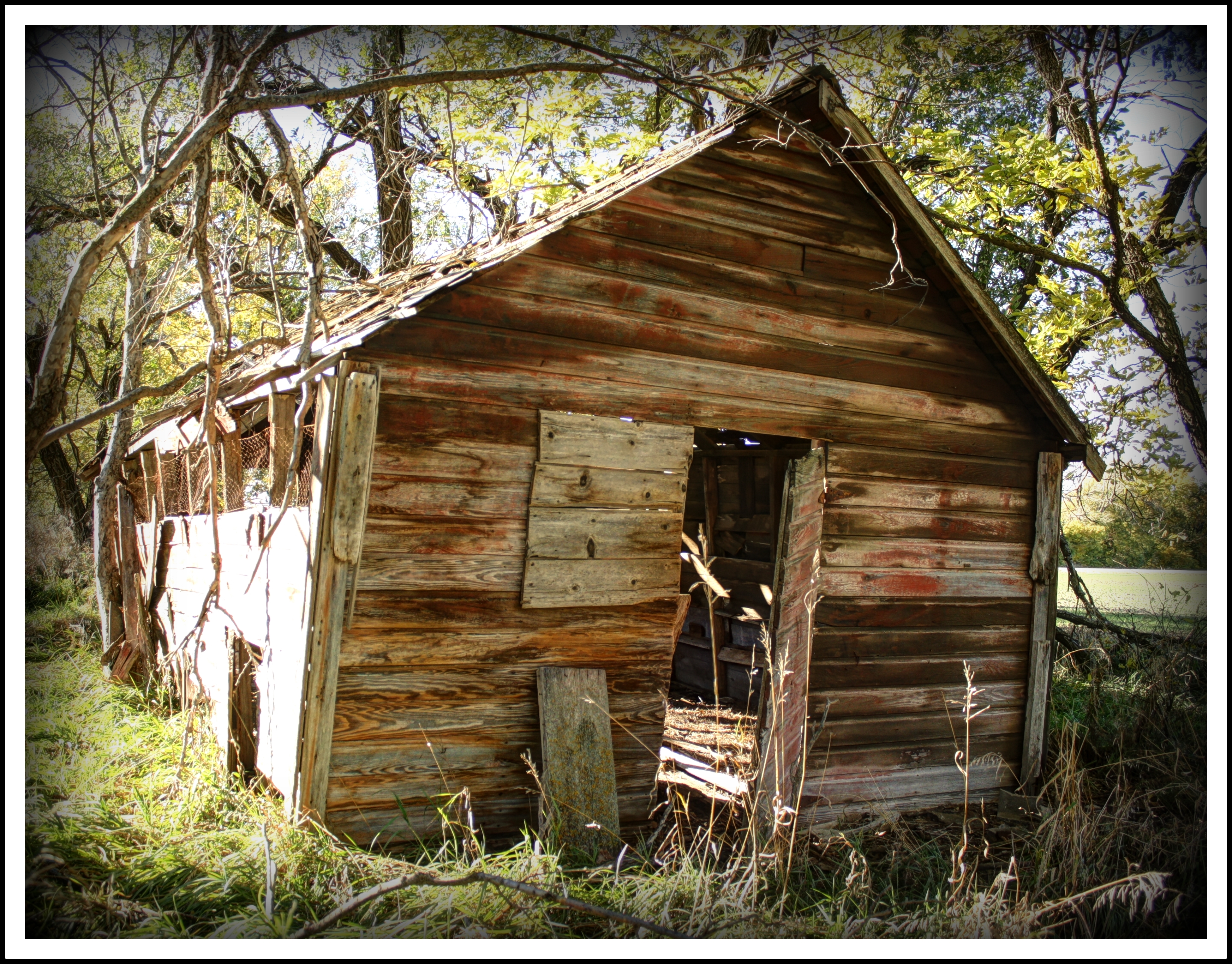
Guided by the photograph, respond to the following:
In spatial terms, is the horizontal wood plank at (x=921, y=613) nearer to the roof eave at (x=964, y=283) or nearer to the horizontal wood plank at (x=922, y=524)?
the horizontal wood plank at (x=922, y=524)

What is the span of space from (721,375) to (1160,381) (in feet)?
21.0

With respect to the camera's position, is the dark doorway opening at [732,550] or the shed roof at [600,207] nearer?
the shed roof at [600,207]

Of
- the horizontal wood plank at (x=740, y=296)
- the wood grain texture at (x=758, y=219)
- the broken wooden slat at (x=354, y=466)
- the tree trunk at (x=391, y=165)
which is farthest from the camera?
the tree trunk at (x=391, y=165)

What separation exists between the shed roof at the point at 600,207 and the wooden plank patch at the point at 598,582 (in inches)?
58.9

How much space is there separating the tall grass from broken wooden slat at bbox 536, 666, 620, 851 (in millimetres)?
199

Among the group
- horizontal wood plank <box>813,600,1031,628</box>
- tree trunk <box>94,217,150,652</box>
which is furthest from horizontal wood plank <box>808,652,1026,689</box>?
tree trunk <box>94,217,150,652</box>

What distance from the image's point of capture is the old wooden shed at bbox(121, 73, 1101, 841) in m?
4.10

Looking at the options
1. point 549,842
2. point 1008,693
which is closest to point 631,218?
point 549,842

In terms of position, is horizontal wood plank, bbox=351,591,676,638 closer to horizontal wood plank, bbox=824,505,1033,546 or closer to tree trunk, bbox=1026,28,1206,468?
horizontal wood plank, bbox=824,505,1033,546

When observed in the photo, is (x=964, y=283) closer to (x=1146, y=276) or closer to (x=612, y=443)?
(x=612, y=443)

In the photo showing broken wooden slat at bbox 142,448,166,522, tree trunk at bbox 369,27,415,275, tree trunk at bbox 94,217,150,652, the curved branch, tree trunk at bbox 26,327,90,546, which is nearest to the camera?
the curved branch

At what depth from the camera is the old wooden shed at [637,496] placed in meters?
4.10

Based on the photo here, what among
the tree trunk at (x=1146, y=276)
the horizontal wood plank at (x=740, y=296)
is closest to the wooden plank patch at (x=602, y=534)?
the horizontal wood plank at (x=740, y=296)

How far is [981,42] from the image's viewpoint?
8445mm
